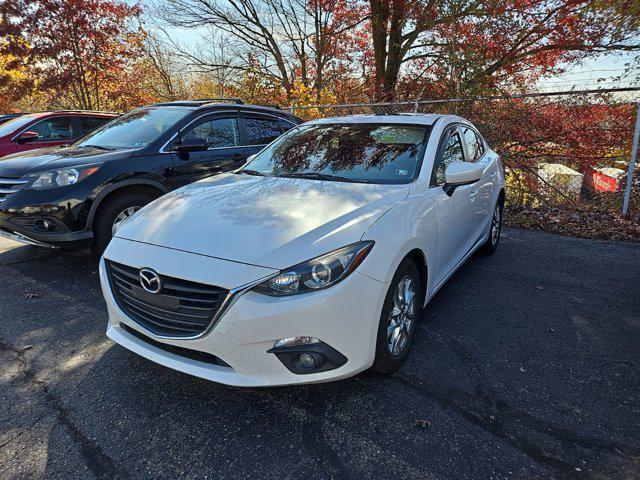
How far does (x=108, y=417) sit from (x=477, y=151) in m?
4.12

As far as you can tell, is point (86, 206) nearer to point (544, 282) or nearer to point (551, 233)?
point (544, 282)

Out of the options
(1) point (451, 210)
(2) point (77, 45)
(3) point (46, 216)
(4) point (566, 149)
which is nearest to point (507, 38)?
(4) point (566, 149)

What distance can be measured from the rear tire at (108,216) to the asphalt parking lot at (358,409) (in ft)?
2.53

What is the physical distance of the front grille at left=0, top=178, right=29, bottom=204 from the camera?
3.88 m

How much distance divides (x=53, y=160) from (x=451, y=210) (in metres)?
3.91

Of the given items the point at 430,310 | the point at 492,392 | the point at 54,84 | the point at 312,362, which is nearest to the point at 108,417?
the point at 312,362

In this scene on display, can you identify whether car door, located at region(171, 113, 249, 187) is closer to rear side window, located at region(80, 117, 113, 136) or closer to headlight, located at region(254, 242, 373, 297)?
headlight, located at region(254, 242, 373, 297)

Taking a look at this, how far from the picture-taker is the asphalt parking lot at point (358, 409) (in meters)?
1.90

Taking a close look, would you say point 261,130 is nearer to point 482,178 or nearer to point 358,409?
point 482,178

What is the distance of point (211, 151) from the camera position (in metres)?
4.97

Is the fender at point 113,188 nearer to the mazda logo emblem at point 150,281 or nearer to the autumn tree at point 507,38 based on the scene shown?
the mazda logo emblem at point 150,281

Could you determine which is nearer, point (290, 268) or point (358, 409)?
point (290, 268)

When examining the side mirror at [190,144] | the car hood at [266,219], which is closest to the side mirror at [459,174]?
the car hood at [266,219]

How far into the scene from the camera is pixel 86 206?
3.91 meters
